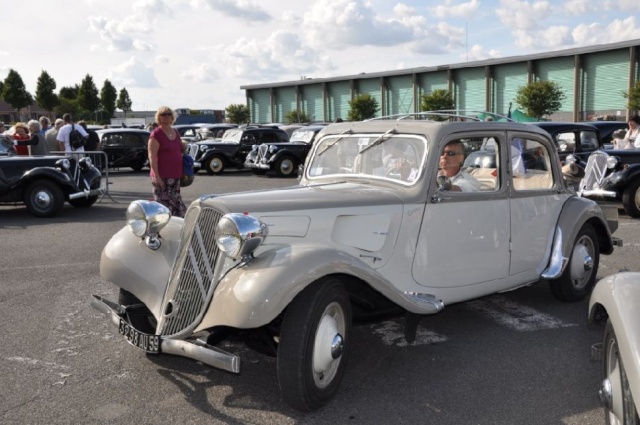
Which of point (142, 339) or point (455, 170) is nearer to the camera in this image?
point (142, 339)

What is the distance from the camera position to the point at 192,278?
3.43 m

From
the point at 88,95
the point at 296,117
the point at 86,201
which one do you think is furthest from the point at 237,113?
the point at 86,201

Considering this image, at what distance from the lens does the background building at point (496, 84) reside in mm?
37625

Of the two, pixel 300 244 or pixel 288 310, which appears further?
pixel 300 244

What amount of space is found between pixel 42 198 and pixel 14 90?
45596 mm

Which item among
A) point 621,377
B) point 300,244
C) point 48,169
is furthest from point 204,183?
point 621,377

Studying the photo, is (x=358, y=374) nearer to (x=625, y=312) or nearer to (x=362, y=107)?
(x=625, y=312)

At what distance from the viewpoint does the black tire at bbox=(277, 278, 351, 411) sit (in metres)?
3.00

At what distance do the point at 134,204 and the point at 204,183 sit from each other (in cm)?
1293

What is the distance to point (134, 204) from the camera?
13.6 feet

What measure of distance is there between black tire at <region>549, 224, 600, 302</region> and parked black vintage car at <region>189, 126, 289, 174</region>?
15324 mm

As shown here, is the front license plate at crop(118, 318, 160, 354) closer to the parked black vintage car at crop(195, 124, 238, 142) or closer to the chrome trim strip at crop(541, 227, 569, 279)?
the chrome trim strip at crop(541, 227, 569, 279)

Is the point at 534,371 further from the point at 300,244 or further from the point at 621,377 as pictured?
the point at 300,244

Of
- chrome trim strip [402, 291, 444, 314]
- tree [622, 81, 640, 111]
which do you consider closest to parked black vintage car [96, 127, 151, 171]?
chrome trim strip [402, 291, 444, 314]
